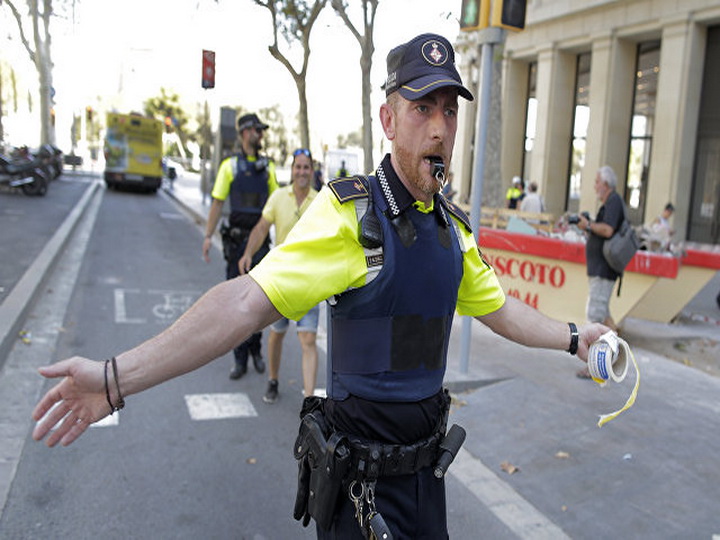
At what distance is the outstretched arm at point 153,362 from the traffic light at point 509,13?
4425 mm

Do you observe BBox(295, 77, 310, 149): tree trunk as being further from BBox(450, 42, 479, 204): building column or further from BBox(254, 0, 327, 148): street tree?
BBox(450, 42, 479, 204): building column

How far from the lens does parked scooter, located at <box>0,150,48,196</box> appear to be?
20.4 meters

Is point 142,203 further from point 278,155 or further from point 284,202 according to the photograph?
point 278,155

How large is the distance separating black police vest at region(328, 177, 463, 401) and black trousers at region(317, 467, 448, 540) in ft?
0.80

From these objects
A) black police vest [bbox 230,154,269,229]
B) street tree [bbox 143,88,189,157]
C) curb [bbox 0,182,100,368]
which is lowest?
curb [bbox 0,182,100,368]

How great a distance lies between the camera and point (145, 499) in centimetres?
364

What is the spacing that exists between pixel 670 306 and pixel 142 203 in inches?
834

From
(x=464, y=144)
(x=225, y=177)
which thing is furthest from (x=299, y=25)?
(x=225, y=177)

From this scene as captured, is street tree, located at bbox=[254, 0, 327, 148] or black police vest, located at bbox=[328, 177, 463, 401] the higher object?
street tree, located at bbox=[254, 0, 327, 148]

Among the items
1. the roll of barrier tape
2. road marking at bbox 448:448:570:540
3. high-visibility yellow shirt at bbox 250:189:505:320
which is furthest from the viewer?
road marking at bbox 448:448:570:540

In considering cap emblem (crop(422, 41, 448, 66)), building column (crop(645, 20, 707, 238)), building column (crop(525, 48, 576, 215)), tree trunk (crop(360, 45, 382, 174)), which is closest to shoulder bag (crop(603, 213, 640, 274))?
cap emblem (crop(422, 41, 448, 66))

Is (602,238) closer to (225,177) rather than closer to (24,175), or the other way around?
(225,177)

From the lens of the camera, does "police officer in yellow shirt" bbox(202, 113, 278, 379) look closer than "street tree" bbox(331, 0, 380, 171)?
Yes

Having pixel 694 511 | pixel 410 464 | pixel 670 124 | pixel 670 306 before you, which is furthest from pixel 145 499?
pixel 670 124
